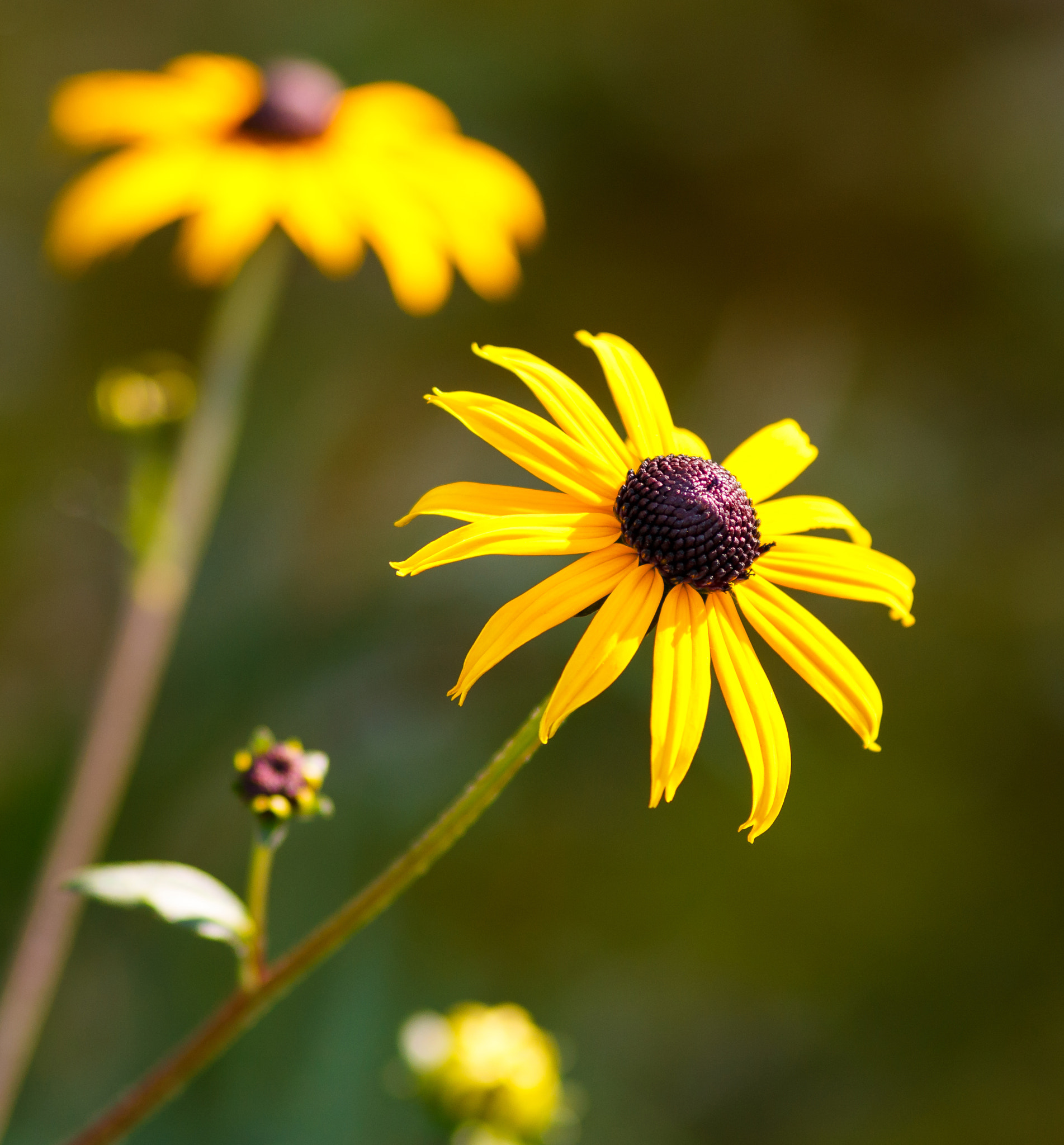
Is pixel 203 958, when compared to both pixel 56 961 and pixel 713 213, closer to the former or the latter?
pixel 56 961

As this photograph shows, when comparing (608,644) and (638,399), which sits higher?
(638,399)

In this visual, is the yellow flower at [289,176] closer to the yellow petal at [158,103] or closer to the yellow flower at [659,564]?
the yellow petal at [158,103]

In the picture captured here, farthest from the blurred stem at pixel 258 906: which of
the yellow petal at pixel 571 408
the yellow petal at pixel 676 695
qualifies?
the yellow petal at pixel 571 408

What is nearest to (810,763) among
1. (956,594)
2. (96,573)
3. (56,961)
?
(956,594)

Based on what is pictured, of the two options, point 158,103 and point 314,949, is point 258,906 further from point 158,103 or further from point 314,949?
point 158,103

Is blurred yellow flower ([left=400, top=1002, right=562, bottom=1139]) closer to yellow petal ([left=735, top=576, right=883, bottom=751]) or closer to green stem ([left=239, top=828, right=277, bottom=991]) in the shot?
green stem ([left=239, top=828, right=277, bottom=991])

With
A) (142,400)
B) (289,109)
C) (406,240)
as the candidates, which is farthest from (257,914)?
(289,109)
